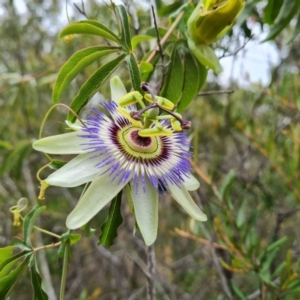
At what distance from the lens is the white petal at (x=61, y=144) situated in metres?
0.71

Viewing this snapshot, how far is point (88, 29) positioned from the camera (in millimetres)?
758

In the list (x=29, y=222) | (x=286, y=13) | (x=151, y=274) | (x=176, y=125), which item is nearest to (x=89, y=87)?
(x=176, y=125)

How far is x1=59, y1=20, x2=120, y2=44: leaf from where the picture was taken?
0.75m

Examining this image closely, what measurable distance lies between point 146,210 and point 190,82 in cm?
30

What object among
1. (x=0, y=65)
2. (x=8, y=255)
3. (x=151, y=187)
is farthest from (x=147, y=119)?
(x=0, y=65)


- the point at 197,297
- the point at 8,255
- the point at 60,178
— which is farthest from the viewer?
the point at 197,297

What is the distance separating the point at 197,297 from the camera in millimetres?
2014

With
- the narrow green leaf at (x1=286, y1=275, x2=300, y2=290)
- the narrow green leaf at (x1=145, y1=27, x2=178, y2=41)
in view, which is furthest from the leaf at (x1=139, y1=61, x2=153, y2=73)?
the narrow green leaf at (x1=286, y1=275, x2=300, y2=290)

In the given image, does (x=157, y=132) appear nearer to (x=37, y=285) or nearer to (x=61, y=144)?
(x=61, y=144)

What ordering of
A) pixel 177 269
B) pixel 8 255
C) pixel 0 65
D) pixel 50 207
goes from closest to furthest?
pixel 8 255 < pixel 50 207 < pixel 177 269 < pixel 0 65

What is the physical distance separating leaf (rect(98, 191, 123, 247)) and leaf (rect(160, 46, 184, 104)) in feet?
0.76

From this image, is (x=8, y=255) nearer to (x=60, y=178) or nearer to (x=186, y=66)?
(x=60, y=178)

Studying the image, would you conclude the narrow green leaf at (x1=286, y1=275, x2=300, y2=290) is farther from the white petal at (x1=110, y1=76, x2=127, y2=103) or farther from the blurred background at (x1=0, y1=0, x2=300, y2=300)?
the white petal at (x1=110, y1=76, x2=127, y2=103)

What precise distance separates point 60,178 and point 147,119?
0.54ft
